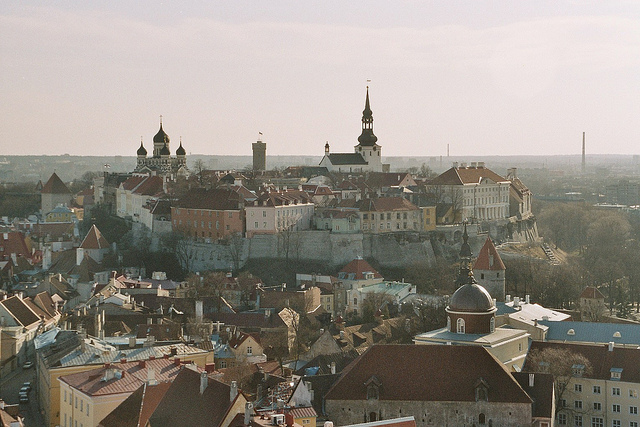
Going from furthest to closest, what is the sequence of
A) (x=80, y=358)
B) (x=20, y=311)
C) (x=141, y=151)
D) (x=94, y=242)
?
(x=141, y=151) → (x=94, y=242) → (x=20, y=311) → (x=80, y=358)

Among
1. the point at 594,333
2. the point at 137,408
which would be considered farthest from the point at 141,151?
the point at 137,408

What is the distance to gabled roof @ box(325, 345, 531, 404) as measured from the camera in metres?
28.4

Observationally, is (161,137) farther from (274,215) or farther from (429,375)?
(429,375)

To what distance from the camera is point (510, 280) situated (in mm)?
56906

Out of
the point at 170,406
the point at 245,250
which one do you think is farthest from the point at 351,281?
the point at 170,406

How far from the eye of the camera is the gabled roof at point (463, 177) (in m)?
72.8

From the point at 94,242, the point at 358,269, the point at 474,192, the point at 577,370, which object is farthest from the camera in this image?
the point at 474,192

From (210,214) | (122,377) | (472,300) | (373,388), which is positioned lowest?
(373,388)

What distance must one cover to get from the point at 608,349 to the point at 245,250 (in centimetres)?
3008

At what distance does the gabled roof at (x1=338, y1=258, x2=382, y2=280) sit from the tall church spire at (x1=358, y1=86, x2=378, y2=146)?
94.8ft

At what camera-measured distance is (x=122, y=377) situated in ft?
90.8

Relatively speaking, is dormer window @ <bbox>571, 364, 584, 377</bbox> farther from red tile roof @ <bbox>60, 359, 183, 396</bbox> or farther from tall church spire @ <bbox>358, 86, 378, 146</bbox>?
tall church spire @ <bbox>358, 86, 378, 146</bbox>

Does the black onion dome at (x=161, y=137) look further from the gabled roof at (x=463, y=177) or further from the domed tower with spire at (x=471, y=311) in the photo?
the domed tower with spire at (x=471, y=311)

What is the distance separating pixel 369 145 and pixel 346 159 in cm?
231
